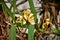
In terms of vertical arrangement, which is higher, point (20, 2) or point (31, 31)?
point (20, 2)

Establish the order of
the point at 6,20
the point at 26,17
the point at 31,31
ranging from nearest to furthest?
1. the point at 31,31
2. the point at 26,17
3. the point at 6,20

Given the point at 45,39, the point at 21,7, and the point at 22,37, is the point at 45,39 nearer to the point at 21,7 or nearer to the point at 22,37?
the point at 22,37

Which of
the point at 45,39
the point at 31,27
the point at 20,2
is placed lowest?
the point at 45,39

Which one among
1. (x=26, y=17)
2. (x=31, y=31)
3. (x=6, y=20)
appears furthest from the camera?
(x=6, y=20)

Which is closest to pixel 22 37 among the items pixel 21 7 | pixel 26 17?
pixel 26 17

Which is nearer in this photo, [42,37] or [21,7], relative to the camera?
[42,37]

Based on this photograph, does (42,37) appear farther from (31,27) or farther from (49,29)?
(31,27)

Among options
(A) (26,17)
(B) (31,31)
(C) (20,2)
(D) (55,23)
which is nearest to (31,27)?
(B) (31,31)

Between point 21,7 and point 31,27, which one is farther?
point 21,7

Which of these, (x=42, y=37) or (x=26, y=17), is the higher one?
(x=26, y=17)
